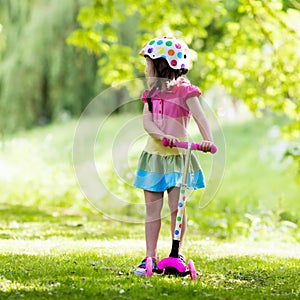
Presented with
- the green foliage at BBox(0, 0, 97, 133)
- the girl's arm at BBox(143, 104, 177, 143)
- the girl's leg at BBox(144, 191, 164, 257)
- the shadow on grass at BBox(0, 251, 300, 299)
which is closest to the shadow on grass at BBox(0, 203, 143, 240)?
the shadow on grass at BBox(0, 251, 300, 299)

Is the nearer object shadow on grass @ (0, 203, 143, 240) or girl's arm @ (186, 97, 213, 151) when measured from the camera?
girl's arm @ (186, 97, 213, 151)

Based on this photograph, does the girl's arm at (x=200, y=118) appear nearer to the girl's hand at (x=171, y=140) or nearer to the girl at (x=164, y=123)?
the girl at (x=164, y=123)

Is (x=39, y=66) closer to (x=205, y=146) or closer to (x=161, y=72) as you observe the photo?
(x=161, y=72)

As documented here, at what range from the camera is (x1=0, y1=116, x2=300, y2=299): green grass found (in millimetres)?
3223

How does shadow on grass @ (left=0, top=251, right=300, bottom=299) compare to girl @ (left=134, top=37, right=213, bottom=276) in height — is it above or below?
below

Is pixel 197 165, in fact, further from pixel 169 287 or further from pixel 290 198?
pixel 290 198

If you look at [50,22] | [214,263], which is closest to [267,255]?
[214,263]

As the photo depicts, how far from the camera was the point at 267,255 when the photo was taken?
4.69m

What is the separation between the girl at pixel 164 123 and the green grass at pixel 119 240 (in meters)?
→ 0.45

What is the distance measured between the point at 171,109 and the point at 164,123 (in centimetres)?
Answer: 9

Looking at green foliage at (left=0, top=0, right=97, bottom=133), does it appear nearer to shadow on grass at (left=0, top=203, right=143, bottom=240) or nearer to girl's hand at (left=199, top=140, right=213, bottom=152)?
shadow on grass at (left=0, top=203, right=143, bottom=240)

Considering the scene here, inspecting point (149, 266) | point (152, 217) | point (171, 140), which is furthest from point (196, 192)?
point (171, 140)

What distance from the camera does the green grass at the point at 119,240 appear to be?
322 cm

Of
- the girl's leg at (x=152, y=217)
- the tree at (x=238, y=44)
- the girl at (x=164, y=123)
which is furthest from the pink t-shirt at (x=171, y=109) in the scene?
the tree at (x=238, y=44)
